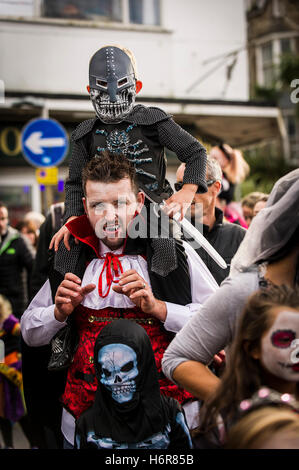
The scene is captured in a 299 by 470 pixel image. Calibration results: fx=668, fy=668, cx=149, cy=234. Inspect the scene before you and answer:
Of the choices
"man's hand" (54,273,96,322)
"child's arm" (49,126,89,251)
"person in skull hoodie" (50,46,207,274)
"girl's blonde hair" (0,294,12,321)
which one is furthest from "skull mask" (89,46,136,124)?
"girl's blonde hair" (0,294,12,321)

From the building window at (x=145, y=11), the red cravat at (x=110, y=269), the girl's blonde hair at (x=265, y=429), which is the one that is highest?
the building window at (x=145, y=11)

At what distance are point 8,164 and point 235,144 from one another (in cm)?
570

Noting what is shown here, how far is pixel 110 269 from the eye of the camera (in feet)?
8.96

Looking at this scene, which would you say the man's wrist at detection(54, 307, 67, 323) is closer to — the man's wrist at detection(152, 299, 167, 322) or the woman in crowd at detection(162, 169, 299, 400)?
the man's wrist at detection(152, 299, 167, 322)

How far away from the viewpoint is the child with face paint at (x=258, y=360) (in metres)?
1.93

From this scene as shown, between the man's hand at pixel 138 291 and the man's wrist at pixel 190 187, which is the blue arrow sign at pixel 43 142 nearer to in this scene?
the man's wrist at pixel 190 187

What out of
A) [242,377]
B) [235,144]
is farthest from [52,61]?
[242,377]

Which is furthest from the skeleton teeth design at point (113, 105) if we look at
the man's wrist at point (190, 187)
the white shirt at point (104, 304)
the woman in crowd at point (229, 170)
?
the woman in crowd at point (229, 170)

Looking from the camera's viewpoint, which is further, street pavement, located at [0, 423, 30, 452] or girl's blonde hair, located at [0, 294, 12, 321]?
girl's blonde hair, located at [0, 294, 12, 321]

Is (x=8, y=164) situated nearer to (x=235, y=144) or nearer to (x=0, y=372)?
(x=235, y=144)

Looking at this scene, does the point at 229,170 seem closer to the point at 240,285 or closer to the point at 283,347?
the point at 240,285

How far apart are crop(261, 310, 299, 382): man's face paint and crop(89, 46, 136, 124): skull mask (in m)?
1.42

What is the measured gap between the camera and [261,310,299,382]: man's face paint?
1.93 metres

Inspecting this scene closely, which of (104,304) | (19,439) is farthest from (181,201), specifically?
(19,439)
